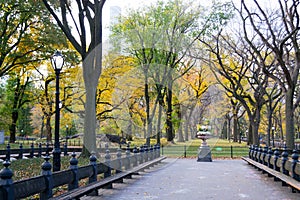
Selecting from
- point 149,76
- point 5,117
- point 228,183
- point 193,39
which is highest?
point 193,39

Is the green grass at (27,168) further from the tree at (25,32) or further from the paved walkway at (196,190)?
the tree at (25,32)

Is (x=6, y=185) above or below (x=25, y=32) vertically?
below

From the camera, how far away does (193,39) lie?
119 ft

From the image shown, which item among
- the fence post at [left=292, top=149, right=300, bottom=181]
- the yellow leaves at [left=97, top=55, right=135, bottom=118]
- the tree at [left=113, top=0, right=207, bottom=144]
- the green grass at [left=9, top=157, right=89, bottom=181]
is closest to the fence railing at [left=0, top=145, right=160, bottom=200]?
the green grass at [left=9, top=157, right=89, bottom=181]

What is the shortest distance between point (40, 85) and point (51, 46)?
68.7ft

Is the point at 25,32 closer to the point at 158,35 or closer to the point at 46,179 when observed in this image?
the point at 158,35

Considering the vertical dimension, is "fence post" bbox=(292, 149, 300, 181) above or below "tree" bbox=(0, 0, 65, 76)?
below

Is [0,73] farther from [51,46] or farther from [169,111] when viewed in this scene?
[169,111]

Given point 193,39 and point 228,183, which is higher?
point 193,39

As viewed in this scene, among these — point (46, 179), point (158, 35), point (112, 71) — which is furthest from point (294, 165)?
point (112, 71)

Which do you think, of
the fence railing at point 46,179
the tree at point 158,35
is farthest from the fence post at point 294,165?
the tree at point 158,35

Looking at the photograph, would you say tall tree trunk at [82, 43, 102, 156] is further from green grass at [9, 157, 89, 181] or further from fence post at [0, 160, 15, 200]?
fence post at [0, 160, 15, 200]

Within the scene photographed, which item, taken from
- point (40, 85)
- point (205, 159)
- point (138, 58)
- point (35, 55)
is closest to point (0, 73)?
point (35, 55)

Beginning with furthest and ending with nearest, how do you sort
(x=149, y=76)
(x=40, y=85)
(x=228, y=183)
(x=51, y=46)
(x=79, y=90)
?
(x=40, y=85)
(x=79, y=90)
(x=149, y=76)
(x=51, y=46)
(x=228, y=183)
